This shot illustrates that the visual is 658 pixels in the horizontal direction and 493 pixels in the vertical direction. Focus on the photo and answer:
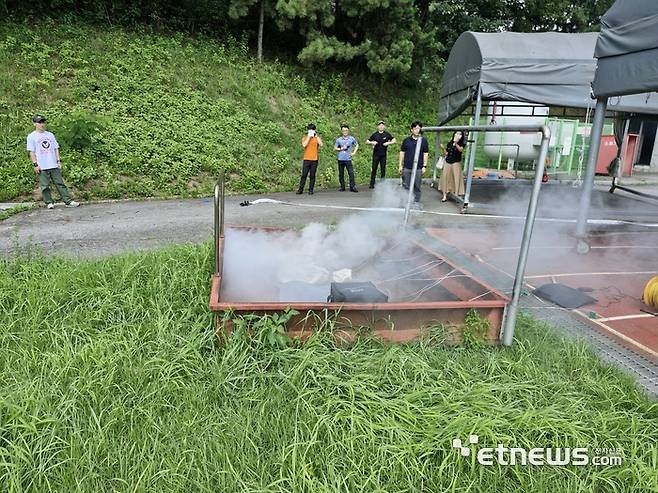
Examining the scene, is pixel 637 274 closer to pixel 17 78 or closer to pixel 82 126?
pixel 82 126

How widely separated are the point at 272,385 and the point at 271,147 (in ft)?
36.0

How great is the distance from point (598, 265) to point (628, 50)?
259 cm

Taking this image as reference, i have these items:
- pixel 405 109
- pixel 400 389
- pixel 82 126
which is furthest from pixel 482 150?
pixel 400 389

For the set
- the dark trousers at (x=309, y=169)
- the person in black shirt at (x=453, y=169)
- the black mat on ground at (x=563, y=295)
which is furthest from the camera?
the dark trousers at (x=309, y=169)

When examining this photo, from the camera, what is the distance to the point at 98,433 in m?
2.50

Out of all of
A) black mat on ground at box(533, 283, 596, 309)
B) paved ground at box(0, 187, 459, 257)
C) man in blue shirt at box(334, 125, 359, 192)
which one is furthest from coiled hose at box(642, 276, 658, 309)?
man in blue shirt at box(334, 125, 359, 192)

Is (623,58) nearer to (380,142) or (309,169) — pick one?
(380,142)

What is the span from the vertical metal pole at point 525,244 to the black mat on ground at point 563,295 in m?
1.45

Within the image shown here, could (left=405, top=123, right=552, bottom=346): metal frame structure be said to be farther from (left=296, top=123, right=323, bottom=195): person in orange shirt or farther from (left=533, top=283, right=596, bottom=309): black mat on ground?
(left=296, top=123, right=323, bottom=195): person in orange shirt

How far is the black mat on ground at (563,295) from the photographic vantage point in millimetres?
4535

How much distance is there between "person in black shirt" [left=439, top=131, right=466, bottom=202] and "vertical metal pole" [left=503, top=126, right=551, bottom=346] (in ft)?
21.9

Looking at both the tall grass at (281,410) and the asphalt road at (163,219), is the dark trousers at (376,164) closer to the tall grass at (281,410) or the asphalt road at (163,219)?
the asphalt road at (163,219)

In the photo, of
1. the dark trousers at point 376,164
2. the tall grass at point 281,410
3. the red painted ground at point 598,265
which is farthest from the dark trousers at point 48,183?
the red painted ground at point 598,265

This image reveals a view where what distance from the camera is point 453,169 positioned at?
10.2 m
